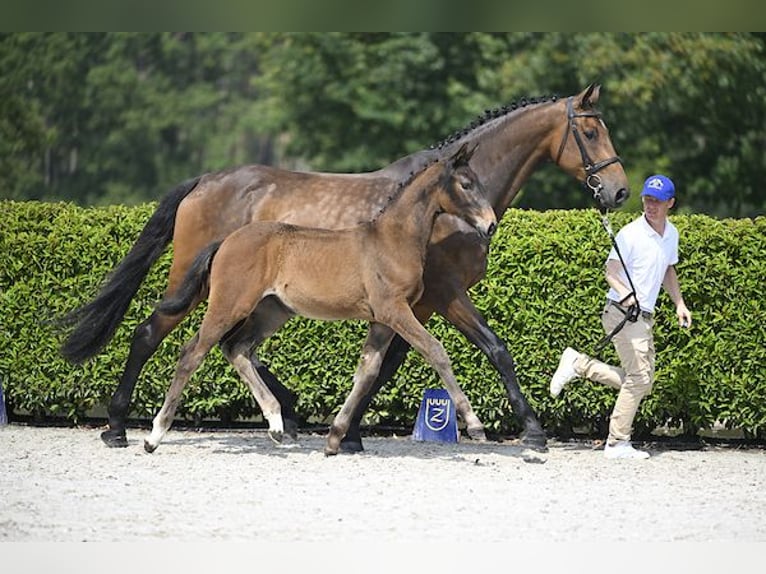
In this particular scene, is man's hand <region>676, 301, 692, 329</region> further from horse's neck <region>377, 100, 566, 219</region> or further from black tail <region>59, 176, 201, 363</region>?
black tail <region>59, 176, 201, 363</region>

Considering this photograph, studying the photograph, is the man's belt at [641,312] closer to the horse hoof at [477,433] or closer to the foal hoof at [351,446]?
the horse hoof at [477,433]

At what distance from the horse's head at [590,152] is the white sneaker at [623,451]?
62.2 inches

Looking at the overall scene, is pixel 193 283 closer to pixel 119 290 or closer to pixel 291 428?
pixel 119 290

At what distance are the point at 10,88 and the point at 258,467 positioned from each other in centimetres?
1713

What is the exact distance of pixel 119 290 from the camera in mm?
8781

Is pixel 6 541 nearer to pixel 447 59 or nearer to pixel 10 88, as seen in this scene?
pixel 447 59

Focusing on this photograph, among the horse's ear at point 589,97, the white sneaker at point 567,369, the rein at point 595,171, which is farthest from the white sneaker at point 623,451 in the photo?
the horse's ear at point 589,97

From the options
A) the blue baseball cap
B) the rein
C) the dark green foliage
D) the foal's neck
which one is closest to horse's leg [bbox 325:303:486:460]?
the foal's neck

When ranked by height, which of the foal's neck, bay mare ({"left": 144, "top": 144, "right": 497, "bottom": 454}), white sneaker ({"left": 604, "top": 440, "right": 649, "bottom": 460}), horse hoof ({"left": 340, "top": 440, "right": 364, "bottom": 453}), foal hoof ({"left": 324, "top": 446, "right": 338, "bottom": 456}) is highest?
the foal's neck

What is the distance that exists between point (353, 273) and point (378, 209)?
62 cm

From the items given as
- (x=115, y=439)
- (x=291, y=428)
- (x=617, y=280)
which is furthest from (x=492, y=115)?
(x=115, y=439)

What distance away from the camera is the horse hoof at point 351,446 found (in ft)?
28.0

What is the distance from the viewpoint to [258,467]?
7.85 meters

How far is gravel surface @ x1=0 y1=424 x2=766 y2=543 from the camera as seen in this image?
6.08 m
